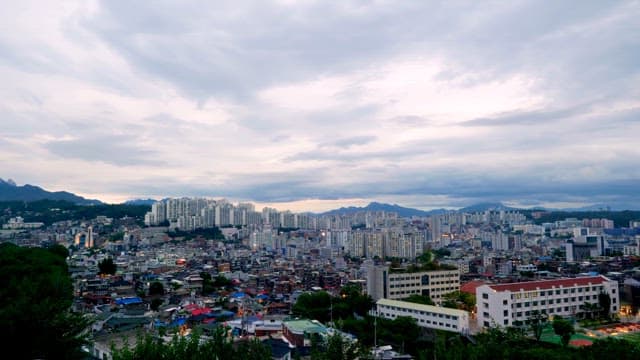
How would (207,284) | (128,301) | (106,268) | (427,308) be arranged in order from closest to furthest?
(427,308)
(128,301)
(207,284)
(106,268)

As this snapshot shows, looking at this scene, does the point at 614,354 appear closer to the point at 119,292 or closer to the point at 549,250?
the point at 119,292

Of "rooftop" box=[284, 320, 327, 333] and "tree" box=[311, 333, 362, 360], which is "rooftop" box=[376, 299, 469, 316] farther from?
"tree" box=[311, 333, 362, 360]

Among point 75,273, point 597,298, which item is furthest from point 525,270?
point 75,273

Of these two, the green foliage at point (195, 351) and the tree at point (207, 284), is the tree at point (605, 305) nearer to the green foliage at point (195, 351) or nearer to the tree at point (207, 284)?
the tree at point (207, 284)

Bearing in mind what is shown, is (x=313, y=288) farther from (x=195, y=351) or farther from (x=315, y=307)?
(x=195, y=351)

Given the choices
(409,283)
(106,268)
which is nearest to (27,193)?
(106,268)

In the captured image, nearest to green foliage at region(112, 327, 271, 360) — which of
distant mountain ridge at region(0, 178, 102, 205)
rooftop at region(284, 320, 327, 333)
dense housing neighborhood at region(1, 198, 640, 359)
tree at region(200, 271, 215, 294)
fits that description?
dense housing neighborhood at region(1, 198, 640, 359)
